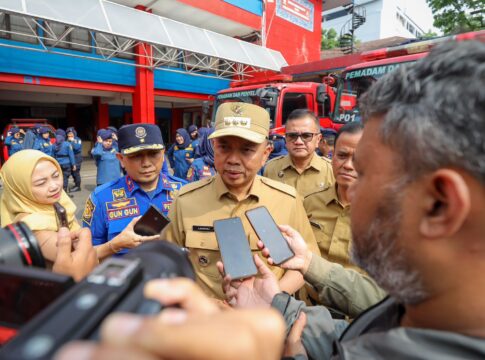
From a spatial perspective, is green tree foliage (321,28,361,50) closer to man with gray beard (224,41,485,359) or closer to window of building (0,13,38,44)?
window of building (0,13,38,44)

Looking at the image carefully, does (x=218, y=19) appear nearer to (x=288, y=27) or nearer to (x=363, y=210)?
(x=288, y=27)

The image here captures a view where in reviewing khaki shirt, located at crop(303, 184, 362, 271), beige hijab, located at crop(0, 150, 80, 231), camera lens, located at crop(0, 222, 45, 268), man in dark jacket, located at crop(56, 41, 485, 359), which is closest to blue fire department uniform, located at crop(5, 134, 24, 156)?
beige hijab, located at crop(0, 150, 80, 231)

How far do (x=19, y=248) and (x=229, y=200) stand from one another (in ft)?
4.03

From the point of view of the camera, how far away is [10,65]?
8.53 m

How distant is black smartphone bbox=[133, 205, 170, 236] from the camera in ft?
5.31

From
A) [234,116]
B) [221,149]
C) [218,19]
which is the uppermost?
[218,19]

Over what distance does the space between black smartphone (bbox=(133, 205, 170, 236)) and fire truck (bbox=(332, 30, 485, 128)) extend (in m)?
3.71

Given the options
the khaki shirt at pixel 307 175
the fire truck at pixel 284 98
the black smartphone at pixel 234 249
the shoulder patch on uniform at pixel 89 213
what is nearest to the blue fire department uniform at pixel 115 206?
the shoulder patch on uniform at pixel 89 213

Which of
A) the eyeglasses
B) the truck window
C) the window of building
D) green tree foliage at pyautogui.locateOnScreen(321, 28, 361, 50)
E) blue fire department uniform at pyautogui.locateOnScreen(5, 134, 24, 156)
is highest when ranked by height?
green tree foliage at pyautogui.locateOnScreen(321, 28, 361, 50)

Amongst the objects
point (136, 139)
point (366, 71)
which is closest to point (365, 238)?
point (136, 139)

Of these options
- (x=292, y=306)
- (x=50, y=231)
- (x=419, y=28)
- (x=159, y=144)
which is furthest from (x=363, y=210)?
(x=419, y=28)

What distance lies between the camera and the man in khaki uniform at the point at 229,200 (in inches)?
69.3

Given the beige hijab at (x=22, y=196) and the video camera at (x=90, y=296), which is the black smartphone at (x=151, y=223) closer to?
the beige hijab at (x=22, y=196)

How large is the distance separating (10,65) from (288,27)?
35.4 ft
